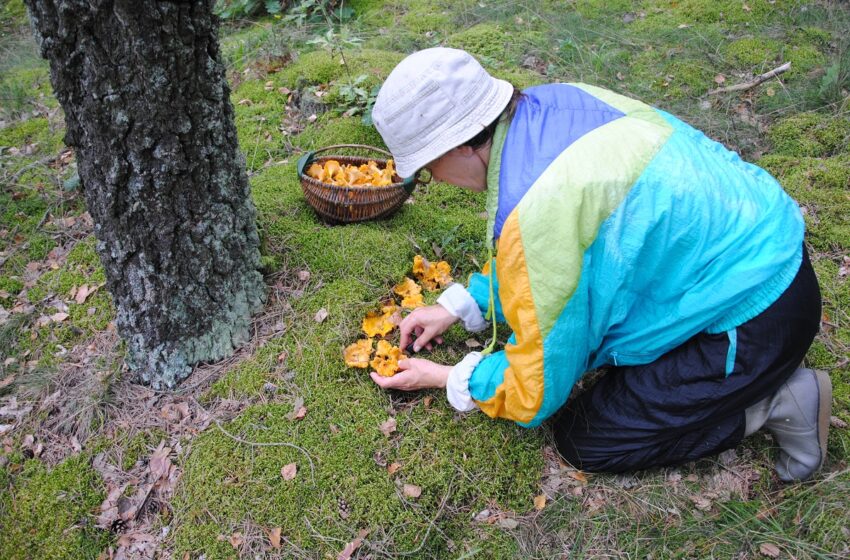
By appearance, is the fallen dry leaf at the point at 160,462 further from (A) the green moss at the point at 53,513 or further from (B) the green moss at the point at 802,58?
(B) the green moss at the point at 802,58

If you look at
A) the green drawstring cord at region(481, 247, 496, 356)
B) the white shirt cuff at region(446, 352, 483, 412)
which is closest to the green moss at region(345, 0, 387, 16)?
the green drawstring cord at region(481, 247, 496, 356)

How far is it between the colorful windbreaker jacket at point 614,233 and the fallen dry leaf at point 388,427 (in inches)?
28.6

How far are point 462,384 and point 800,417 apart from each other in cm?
145

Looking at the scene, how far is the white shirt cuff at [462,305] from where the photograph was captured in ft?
9.80

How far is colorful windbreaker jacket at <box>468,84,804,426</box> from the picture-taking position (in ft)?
6.48

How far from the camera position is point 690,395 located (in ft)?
7.93

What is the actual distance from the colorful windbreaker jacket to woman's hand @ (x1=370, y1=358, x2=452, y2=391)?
0.50 meters

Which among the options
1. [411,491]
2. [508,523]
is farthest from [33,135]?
[508,523]

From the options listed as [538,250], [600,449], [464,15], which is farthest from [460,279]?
[464,15]

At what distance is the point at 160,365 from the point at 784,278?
9.48 feet

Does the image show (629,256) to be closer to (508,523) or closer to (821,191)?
(508,523)

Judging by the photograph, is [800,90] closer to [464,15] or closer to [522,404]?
[464,15]

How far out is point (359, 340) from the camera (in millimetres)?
3098

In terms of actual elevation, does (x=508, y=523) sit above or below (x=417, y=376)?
below
